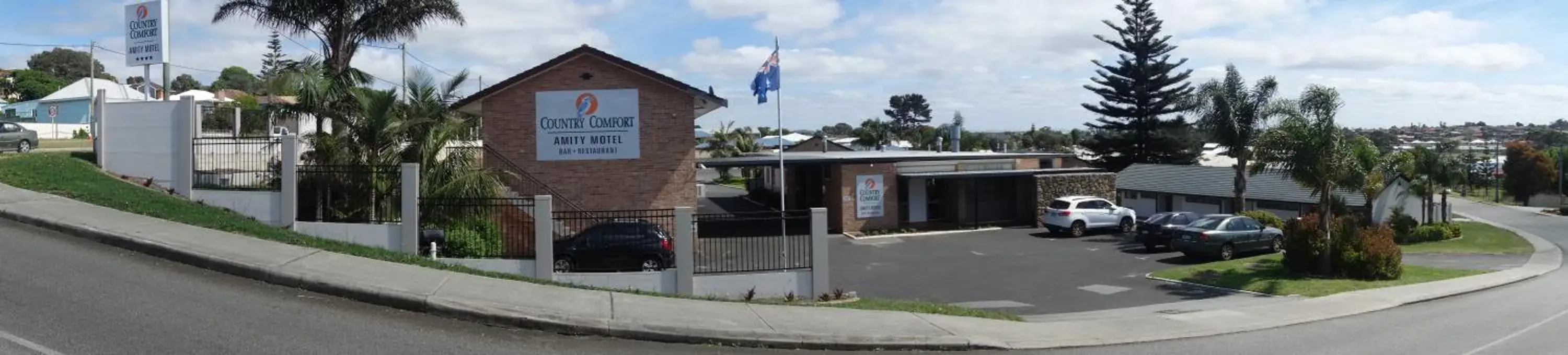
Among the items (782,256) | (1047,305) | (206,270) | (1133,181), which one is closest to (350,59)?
(782,256)

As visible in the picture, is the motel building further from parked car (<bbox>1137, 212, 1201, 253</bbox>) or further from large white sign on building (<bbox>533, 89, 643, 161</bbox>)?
parked car (<bbox>1137, 212, 1201, 253</bbox>)

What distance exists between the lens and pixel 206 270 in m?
10.6

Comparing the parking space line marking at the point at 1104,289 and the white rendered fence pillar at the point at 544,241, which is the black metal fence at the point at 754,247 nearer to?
the white rendered fence pillar at the point at 544,241

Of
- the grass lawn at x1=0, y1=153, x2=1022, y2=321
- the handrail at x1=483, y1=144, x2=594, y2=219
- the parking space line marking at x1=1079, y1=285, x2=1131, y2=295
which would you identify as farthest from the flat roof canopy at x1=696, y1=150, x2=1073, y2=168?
the grass lawn at x1=0, y1=153, x2=1022, y2=321

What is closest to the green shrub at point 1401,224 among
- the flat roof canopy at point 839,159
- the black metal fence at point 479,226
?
the flat roof canopy at point 839,159

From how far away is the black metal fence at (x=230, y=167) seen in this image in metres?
16.6

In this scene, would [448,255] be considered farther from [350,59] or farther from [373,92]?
[350,59]

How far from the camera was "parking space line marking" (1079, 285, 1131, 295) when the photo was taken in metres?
19.5

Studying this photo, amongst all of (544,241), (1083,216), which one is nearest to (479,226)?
(544,241)

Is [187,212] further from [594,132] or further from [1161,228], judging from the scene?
[1161,228]

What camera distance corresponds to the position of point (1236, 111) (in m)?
34.4

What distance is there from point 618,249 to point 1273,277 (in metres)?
13.3

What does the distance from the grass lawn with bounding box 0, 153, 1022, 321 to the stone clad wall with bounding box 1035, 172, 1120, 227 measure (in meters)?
20.9

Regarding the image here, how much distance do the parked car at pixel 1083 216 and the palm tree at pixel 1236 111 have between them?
14.6 feet
